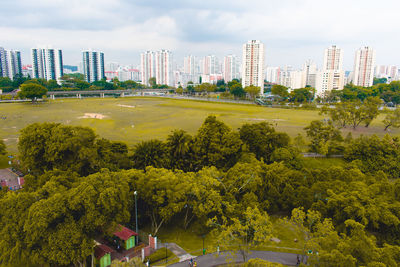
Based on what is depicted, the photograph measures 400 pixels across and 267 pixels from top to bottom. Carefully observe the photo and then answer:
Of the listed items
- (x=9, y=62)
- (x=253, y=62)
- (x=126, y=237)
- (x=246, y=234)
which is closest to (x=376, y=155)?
(x=246, y=234)

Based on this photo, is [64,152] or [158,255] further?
[64,152]

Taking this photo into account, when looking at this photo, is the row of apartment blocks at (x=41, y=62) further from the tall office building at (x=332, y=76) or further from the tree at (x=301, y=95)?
the tall office building at (x=332, y=76)

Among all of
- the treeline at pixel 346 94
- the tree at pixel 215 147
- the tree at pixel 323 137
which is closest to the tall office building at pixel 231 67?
the treeline at pixel 346 94

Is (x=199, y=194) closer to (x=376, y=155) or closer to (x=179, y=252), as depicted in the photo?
(x=179, y=252)

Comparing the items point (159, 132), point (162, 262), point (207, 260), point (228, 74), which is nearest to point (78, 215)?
point (162, 262)

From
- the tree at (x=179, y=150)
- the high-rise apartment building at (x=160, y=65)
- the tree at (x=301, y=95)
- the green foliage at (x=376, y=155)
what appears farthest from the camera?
the high-rise apartment building at (x=160, y=65)

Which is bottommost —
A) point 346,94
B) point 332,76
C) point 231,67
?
point 346,94

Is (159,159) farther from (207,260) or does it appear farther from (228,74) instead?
(228,74)
